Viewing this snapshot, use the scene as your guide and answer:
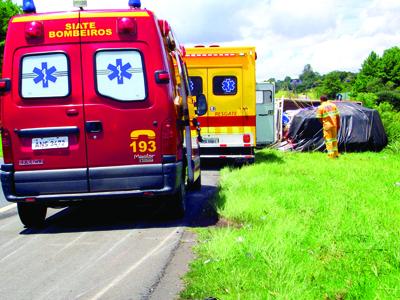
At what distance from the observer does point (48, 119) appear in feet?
21.7

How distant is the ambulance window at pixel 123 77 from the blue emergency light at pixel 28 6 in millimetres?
1204

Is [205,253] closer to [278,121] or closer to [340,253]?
[340,253]

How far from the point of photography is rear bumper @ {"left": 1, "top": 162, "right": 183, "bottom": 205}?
666cm

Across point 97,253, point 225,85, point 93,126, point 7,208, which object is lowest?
point 7,208

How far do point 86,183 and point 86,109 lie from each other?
868 mm

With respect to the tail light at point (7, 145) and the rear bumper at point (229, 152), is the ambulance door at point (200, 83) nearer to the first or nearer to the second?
the rear bumper at point (229, 152)

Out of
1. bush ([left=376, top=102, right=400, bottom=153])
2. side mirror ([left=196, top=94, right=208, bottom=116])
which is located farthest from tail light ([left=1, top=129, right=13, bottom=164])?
bush ([left=376, top=102, right=400, bottom=153])

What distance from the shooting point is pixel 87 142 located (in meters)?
6.68

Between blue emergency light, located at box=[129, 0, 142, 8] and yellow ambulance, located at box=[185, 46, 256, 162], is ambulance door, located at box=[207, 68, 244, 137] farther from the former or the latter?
blue emergency light, located at box=[129, 0, 142, 8]

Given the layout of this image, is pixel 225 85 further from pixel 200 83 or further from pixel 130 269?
pixel 130 269

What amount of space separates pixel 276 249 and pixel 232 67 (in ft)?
29.3

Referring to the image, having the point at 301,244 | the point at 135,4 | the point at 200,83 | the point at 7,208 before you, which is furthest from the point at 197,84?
the point at 301,244

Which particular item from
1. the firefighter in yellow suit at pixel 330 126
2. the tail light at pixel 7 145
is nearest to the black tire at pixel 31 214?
the tail light at pixel 7 145

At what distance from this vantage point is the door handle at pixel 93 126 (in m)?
6.64
